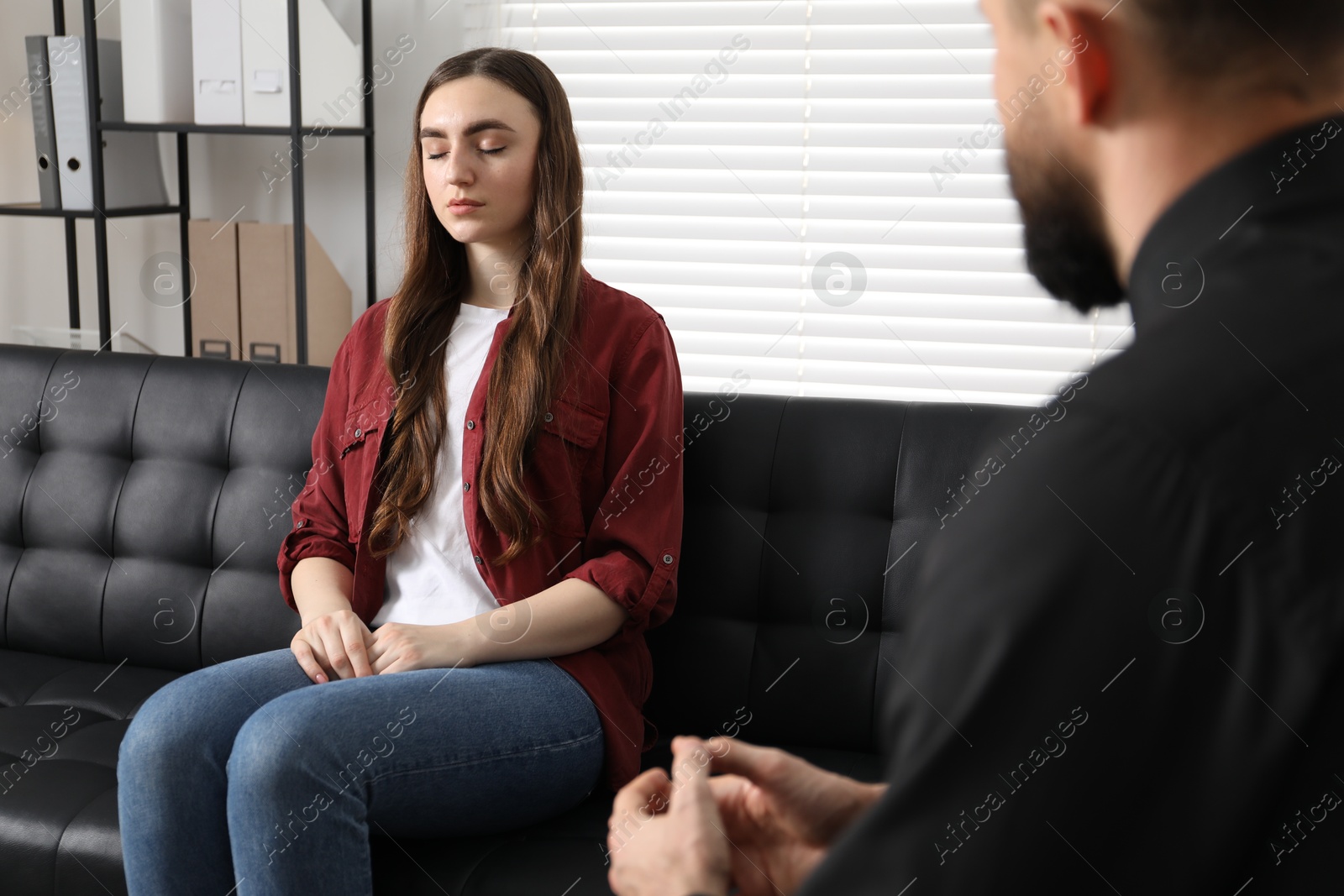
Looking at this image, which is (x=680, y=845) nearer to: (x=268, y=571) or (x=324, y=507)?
(x=324, y=507)

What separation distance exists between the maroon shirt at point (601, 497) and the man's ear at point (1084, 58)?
1078 millimetres

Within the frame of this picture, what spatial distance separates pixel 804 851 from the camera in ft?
2.60

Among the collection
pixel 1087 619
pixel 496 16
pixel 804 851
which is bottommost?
pixel 804 851

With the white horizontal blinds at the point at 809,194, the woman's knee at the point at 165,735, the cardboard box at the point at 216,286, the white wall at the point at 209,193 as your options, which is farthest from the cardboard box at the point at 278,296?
the woman's knee at the point at 165,735

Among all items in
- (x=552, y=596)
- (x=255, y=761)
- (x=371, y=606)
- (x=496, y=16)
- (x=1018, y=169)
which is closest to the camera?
(x=1018, y=169)

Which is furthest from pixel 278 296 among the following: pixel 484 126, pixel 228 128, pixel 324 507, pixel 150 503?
pixel 484 126

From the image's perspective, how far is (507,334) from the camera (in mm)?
1612

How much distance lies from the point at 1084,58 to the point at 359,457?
4.49ft

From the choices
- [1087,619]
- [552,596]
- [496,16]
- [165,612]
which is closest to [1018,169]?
[1087,619]

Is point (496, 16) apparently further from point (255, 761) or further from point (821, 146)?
point (255, 761)

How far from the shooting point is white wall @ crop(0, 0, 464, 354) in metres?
2.50

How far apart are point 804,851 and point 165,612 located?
1.48m

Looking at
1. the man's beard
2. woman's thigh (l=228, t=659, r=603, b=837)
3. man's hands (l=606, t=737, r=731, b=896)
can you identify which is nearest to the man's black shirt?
the man's beard

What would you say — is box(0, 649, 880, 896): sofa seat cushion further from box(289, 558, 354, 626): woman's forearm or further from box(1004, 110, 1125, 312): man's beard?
box(1004, 110, 1125, 312): man's beard
